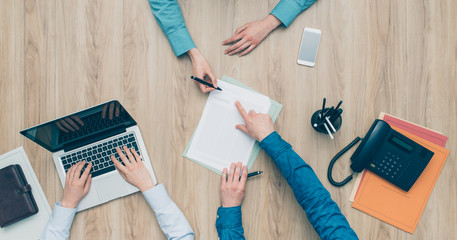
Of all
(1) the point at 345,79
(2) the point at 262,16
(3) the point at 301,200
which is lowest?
(3) the point at 301,200

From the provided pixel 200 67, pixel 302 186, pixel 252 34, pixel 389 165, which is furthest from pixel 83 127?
pixel 389 165

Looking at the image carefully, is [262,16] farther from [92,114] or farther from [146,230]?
[146,230]

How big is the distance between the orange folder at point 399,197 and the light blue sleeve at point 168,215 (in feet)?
2.17

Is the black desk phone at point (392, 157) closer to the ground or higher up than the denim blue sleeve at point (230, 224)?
higher up

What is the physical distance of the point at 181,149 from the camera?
1.22 metres

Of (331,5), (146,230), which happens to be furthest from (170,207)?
(331,5)

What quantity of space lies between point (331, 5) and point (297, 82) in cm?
34

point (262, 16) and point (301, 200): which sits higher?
point (262, 16)

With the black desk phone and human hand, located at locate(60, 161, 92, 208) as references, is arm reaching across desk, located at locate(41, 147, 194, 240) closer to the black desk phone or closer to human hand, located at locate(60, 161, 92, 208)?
human hand, located at locate(60, 161, 92, 208)

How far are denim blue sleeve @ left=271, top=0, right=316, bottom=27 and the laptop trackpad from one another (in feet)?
2.92

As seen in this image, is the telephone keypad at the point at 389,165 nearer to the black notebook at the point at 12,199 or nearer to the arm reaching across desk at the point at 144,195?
A: the arm reaching across desk at the point at 144,195

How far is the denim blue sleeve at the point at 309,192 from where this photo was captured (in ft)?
3.55

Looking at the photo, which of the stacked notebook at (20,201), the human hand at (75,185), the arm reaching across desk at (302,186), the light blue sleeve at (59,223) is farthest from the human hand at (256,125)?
the stacked notebook at (20,201)

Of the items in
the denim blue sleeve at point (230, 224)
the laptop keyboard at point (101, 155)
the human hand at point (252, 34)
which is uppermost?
the human hand at point (252, 34)
